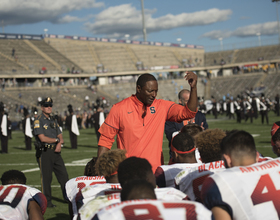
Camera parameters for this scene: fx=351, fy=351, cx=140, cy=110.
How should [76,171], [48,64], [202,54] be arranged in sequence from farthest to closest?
[202,54]
[48,64]
[76,171]

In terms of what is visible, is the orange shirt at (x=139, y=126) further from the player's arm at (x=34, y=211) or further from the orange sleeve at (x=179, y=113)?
the player's arm at (x=34, y=211)

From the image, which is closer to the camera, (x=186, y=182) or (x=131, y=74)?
(x=186, y=182)

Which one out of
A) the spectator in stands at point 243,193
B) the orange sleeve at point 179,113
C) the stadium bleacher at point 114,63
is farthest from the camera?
Result: the stadium bleacher at point 114,63

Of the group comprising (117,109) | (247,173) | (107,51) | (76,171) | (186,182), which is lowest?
(76,171)

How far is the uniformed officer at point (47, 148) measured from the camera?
6684 millimetres

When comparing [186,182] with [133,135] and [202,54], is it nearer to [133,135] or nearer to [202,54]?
[133,135]

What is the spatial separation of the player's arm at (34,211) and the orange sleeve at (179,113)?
167cm

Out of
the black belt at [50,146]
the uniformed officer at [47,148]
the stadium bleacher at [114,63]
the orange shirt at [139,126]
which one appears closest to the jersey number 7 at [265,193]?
the orange shirt at [139,126]

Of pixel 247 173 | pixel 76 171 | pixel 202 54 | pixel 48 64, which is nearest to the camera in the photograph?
pixel 247 173

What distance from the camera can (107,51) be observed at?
64.1 metres

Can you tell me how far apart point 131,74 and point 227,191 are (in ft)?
192

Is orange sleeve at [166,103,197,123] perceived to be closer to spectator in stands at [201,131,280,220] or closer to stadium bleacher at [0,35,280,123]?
spectator in stands at [201,131,280,220]

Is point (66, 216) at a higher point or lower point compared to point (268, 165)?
lower

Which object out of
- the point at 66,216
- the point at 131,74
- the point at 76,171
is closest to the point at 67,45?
the point at 131,74
